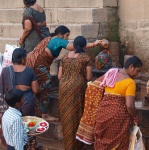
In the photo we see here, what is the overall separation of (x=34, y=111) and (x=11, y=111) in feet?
4.03

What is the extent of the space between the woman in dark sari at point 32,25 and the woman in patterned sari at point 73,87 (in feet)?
3.59

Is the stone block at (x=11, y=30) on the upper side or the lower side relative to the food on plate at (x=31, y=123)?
upper

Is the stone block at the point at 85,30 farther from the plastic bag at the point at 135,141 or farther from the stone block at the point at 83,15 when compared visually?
the plastic bag at the point at 135,141

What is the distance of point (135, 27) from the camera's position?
8234 mm

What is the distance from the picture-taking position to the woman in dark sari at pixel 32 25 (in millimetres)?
7457

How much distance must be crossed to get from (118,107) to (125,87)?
249 mm

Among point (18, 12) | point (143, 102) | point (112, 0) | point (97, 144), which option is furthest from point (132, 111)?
point (18, 12)

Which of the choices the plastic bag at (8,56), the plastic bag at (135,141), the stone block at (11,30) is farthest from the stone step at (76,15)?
the plastic bag at (135,141)

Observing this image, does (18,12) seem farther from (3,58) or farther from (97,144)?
(97,144)

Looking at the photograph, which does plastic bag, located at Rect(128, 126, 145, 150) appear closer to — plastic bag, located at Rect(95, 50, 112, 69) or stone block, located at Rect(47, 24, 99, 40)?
plastic bag, located at Rect(95, 50, 112, 69)

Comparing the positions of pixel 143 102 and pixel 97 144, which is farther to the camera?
pixel 143 102

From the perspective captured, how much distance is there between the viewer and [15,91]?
221 inches

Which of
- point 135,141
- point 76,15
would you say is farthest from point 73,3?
point 135,141

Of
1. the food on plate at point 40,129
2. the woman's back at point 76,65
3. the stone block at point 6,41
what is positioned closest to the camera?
the food on plate at point 40,129
